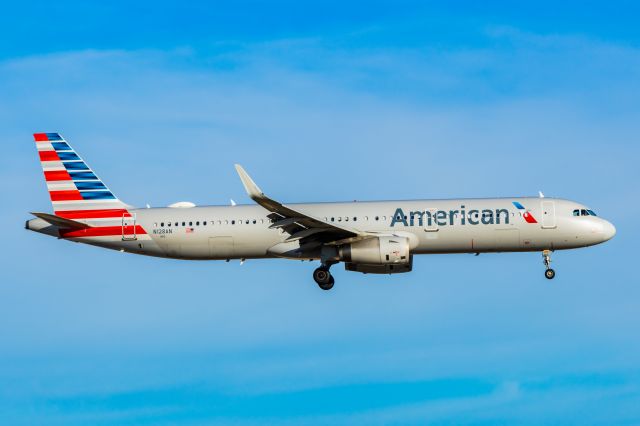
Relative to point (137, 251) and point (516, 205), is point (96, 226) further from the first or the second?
point (516, 205)

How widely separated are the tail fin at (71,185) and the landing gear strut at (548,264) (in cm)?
2102

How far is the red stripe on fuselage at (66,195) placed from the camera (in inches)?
2303

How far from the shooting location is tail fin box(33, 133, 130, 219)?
5794 centimetres

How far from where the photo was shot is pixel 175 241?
5650 cm

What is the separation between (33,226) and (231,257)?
33.6 feet

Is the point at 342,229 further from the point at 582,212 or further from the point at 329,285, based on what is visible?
the point at 582,212

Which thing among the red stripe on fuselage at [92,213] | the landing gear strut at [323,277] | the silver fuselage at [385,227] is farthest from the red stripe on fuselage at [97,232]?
the landing gear strut at [323,277]

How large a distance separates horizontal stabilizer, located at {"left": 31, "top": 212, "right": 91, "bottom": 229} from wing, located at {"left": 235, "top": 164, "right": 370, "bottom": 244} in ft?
34.5

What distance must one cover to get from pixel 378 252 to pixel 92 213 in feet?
50.1

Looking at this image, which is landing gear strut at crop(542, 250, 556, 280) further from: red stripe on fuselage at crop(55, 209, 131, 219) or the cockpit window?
red stripe on fuselage at crop(55, 209, 131, 219)

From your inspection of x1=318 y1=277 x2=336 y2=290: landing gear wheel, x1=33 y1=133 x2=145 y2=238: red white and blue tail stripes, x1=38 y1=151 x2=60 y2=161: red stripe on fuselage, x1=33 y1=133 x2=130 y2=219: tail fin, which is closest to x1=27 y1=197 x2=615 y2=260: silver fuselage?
x1=33 y1=133 x2=145 y2=238: red white and blue tail stripes

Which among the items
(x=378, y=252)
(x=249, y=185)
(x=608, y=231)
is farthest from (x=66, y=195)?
(x=608, y=231)

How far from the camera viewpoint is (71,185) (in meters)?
58.8

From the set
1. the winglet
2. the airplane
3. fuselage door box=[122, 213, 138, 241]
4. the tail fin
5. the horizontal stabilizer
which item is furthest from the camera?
the tail fin
